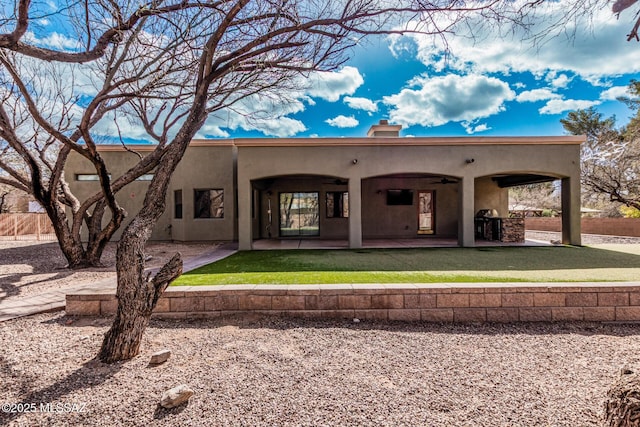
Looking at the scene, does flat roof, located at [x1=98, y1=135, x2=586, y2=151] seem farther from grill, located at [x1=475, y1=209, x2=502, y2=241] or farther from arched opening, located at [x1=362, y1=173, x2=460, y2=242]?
arched opening, located at [x1=362, y1=173, x2=460, y2=242]

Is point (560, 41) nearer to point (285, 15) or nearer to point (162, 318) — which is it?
point (285, 15)

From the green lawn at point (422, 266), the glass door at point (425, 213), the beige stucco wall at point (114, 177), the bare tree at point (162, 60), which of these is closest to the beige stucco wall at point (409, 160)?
the green lawn at point (422, 266)

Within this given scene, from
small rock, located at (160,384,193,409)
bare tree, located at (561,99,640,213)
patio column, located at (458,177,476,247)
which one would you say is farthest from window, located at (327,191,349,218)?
bare tree, located at (561,99,640,213)

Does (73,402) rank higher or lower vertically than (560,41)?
lower

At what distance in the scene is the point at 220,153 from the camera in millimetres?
12969

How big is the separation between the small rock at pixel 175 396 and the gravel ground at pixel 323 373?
55 mm

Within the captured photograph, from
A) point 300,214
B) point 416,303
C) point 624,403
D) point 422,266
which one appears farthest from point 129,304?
point 300,214

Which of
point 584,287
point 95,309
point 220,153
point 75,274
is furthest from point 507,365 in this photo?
point 220,153

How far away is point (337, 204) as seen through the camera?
45.0 ft

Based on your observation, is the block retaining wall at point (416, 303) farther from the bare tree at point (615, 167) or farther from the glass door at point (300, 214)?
the bare tree at point (615, 167)

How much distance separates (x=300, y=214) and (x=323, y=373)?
10.9 meters

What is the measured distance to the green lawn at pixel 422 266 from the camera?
534 cm

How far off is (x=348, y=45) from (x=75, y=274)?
791 cm

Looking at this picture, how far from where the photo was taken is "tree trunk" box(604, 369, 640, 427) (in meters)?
1.78
